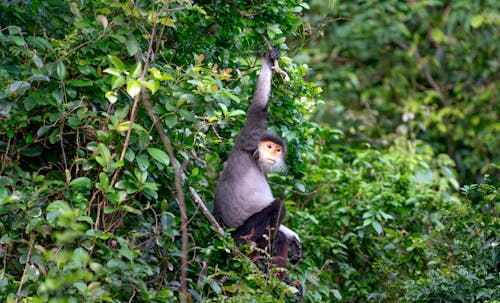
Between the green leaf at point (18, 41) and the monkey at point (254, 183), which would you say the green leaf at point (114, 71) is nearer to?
the green leaf at point (18, 41)

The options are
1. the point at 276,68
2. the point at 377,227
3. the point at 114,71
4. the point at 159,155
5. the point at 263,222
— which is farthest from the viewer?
the point at 377,227

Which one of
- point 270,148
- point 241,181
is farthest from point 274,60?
point 241,181

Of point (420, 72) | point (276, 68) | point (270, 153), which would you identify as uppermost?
point (276, 68)

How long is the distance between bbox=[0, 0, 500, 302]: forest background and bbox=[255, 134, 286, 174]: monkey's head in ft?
0.22

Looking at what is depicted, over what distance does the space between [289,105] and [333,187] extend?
1.23m

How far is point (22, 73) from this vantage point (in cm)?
395

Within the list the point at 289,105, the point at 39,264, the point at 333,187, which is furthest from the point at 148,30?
the point at 333,187

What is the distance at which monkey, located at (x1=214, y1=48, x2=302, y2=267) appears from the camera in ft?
15.5

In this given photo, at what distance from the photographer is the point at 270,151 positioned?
4.83 metres

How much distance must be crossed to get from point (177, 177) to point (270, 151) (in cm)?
113

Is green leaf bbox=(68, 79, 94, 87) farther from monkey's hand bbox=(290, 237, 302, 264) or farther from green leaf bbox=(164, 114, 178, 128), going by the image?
monkey's hand bbox=(290, 237, 302, 264)

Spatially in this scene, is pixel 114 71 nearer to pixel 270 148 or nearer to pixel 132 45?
pixel 132 45

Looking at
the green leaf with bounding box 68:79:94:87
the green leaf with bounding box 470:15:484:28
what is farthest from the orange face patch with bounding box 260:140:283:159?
the green leaf with bounding box 470:15:484:28

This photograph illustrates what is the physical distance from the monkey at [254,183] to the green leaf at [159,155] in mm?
1050
